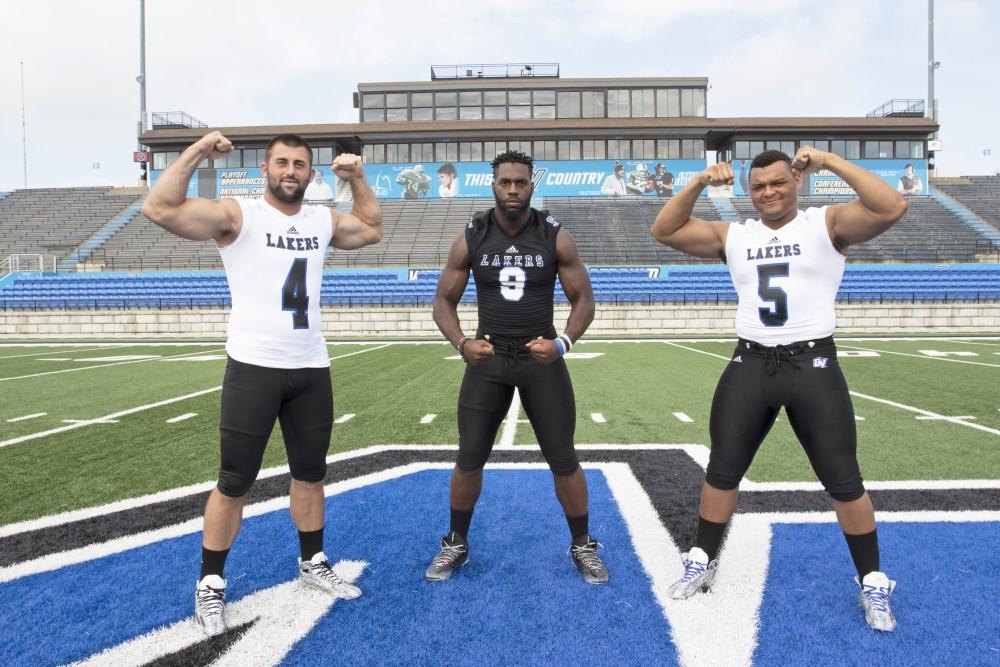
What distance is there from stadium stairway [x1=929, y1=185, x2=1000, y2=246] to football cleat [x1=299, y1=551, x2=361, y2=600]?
35913mm

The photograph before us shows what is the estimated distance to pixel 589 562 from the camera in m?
2.94

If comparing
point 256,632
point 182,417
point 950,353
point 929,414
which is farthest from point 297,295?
point 950,353

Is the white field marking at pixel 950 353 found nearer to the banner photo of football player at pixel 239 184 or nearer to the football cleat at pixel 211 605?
Result: the football cleat at pixel 211 605

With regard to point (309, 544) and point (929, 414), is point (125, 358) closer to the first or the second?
point (309, 544)

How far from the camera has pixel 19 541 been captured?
3348mm

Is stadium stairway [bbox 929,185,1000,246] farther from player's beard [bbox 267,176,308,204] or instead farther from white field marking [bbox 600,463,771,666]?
player's beard [bbox 267,176,308,204]

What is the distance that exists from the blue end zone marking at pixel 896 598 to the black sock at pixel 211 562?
2239 mm

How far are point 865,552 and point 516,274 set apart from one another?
2.03m

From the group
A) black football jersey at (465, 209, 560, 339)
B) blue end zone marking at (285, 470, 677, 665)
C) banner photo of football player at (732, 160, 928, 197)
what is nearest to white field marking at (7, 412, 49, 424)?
blue end zone marking at (285, 470, 677, 665)

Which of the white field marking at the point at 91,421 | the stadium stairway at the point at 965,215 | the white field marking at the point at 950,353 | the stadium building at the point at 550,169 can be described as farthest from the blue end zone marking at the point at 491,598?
the stadium stairway at the point at 965,215

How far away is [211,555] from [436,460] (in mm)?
2443

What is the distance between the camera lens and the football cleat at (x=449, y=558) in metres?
2.93

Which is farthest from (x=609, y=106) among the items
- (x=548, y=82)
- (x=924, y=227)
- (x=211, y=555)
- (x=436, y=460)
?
(x=211, y=555)

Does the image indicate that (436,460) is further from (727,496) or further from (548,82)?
(548,82)
